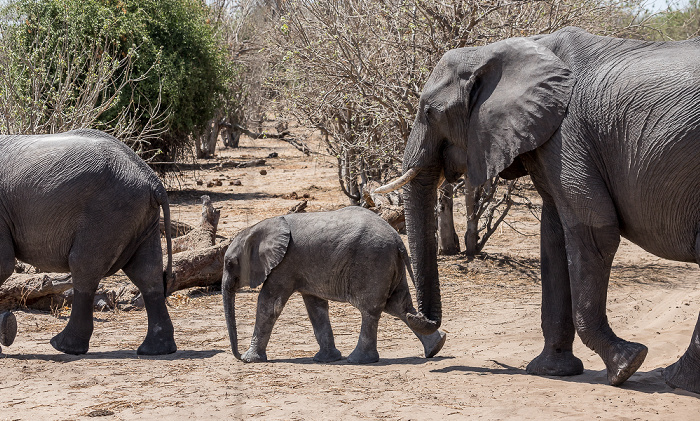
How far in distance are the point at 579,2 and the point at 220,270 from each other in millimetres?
5452

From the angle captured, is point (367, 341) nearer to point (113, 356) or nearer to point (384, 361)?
point (384, 361)

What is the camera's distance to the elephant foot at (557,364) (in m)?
5.76

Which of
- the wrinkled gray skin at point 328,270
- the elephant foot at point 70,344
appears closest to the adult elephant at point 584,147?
the wrinkled gray skin at point 328,270

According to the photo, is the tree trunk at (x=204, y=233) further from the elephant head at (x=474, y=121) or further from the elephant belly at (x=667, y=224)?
the elephant belly at (x=667, y=224)

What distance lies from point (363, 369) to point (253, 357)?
925 millimetres

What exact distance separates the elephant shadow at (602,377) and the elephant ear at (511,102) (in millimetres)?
1386

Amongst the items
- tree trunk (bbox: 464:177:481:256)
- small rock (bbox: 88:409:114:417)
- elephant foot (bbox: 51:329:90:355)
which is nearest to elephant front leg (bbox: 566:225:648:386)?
small rock (bbox: 88:409:114:417)

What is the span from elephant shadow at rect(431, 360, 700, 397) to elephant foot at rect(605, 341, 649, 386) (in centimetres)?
11

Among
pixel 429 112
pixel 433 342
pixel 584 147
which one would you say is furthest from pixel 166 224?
pixel 584 147

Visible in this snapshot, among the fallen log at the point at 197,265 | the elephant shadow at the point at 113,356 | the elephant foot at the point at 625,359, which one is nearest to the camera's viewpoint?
the elephant foot at the point at 625,359

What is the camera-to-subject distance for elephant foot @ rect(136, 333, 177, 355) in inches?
267

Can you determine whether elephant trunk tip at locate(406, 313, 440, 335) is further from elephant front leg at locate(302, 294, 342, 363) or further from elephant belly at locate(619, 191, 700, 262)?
elephant belly at locate(619, 191, 700, 262)

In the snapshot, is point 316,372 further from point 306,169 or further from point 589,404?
point 306,169

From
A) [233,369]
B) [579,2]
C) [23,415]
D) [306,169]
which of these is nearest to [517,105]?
[233,369]
